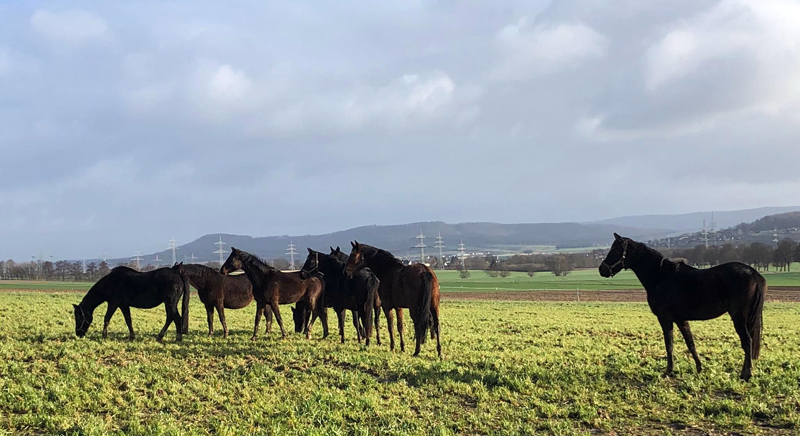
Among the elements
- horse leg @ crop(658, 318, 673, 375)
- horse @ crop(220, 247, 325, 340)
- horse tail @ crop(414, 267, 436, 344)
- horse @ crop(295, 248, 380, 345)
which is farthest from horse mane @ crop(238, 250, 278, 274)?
horse leg @ crop(658, 318, 673, 375)

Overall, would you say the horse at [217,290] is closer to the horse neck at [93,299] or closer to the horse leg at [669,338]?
the horse neck at [93,299]

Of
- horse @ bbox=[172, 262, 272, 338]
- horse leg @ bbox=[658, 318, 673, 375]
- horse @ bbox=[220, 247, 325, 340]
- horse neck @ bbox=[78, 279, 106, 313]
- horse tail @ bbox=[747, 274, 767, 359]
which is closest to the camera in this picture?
horse tail @ bbox=[747, 274, 767, 359]

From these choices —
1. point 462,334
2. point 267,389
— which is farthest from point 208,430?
point 462,334

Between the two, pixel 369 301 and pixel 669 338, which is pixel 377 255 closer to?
pixel 369 301

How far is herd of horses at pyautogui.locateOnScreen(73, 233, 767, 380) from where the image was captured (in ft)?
29.0

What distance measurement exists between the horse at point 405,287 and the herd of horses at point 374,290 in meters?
0.02

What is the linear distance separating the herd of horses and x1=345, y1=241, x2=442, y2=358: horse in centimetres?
2

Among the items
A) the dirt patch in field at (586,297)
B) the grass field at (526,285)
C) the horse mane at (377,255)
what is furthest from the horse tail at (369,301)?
the grass field at (526,285)

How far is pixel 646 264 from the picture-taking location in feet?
32.3

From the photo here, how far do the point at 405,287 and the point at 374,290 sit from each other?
175cm

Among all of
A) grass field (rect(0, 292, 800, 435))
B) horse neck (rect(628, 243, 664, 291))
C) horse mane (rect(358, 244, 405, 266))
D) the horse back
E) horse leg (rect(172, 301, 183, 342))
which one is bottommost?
grass field (rect(0, 292, 800, 435))

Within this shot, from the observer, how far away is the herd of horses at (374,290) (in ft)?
29.0

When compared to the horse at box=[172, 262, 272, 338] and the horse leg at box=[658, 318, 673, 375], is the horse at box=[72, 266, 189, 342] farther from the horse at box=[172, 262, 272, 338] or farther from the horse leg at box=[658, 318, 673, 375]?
the horse leg at box=[658, 318, 673, 375]

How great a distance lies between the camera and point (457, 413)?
7629 mm
